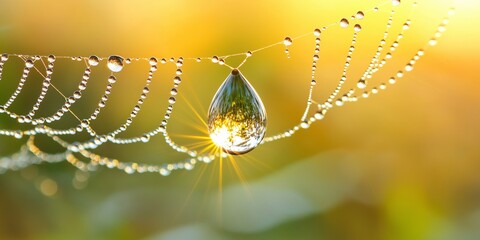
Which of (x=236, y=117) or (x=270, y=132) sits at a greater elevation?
(x=270, y=132)

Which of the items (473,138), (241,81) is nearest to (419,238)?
(473,138)

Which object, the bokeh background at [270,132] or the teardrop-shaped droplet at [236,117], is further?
the bokeh background at [270,132]

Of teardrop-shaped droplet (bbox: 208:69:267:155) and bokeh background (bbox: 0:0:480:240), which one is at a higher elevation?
bokeh background (bbox: 0:0:480:240)

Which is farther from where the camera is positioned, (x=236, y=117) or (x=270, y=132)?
(x=270, y=132)

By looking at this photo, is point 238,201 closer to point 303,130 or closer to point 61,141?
point 303,130
